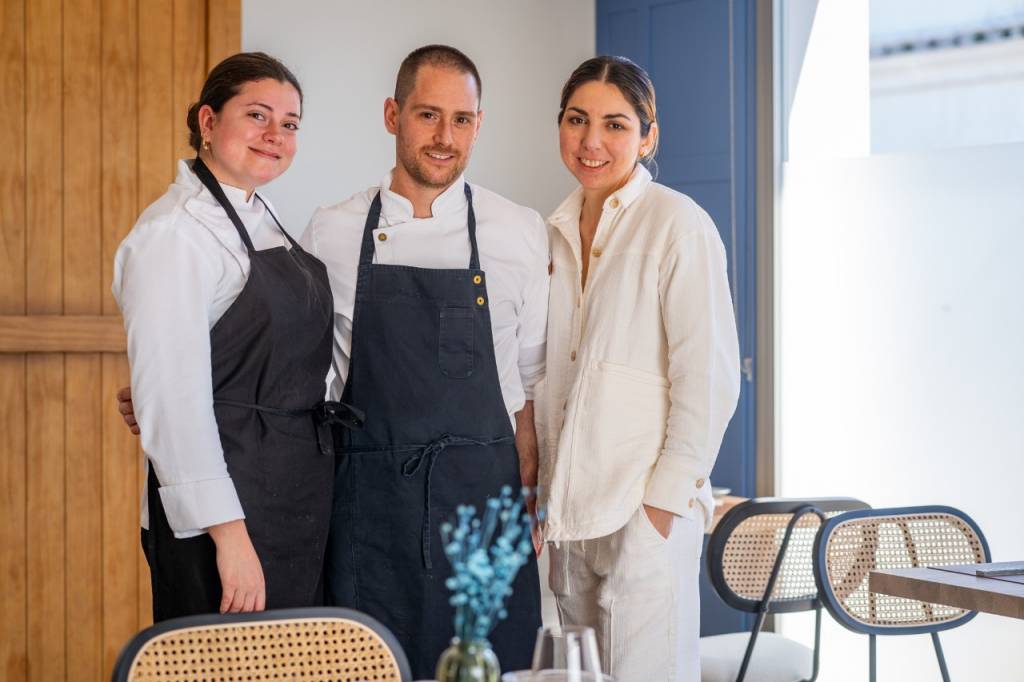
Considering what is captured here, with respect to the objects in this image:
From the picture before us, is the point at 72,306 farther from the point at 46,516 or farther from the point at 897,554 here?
the point at 897,554

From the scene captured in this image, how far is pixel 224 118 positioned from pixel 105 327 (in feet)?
5.46

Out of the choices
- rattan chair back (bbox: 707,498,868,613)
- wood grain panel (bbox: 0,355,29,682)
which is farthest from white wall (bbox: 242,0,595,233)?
rattan chair back (bbox: 707,498,868,613)

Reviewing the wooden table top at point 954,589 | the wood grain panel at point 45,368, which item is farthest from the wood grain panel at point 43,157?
→ the wooden table top at point 954,589

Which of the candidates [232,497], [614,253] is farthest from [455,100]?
[232,497]

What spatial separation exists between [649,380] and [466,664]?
4.41 ft

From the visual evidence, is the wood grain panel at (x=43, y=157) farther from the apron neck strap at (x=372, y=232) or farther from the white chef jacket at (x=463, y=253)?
the apron neck strap at (x=372, y=232)

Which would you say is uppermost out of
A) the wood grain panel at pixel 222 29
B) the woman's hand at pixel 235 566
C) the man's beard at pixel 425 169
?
the wood grain panel at pixel 222 29

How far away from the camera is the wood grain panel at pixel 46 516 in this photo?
3.50 m

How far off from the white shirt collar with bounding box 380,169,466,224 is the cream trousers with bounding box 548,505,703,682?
739 millimetres

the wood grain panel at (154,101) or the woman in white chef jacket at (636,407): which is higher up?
the wood grain panel at (154,101)

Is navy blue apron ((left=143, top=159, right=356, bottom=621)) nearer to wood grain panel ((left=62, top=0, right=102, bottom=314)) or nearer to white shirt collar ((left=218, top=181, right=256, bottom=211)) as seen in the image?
white shirt collar ((left=218, top=181, right=256, bottom=211))

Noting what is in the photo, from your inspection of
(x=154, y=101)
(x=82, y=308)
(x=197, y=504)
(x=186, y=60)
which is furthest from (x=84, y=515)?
(x=197, y=504)

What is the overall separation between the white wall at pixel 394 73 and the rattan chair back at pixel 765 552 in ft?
6.51

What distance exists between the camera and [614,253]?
245cm
